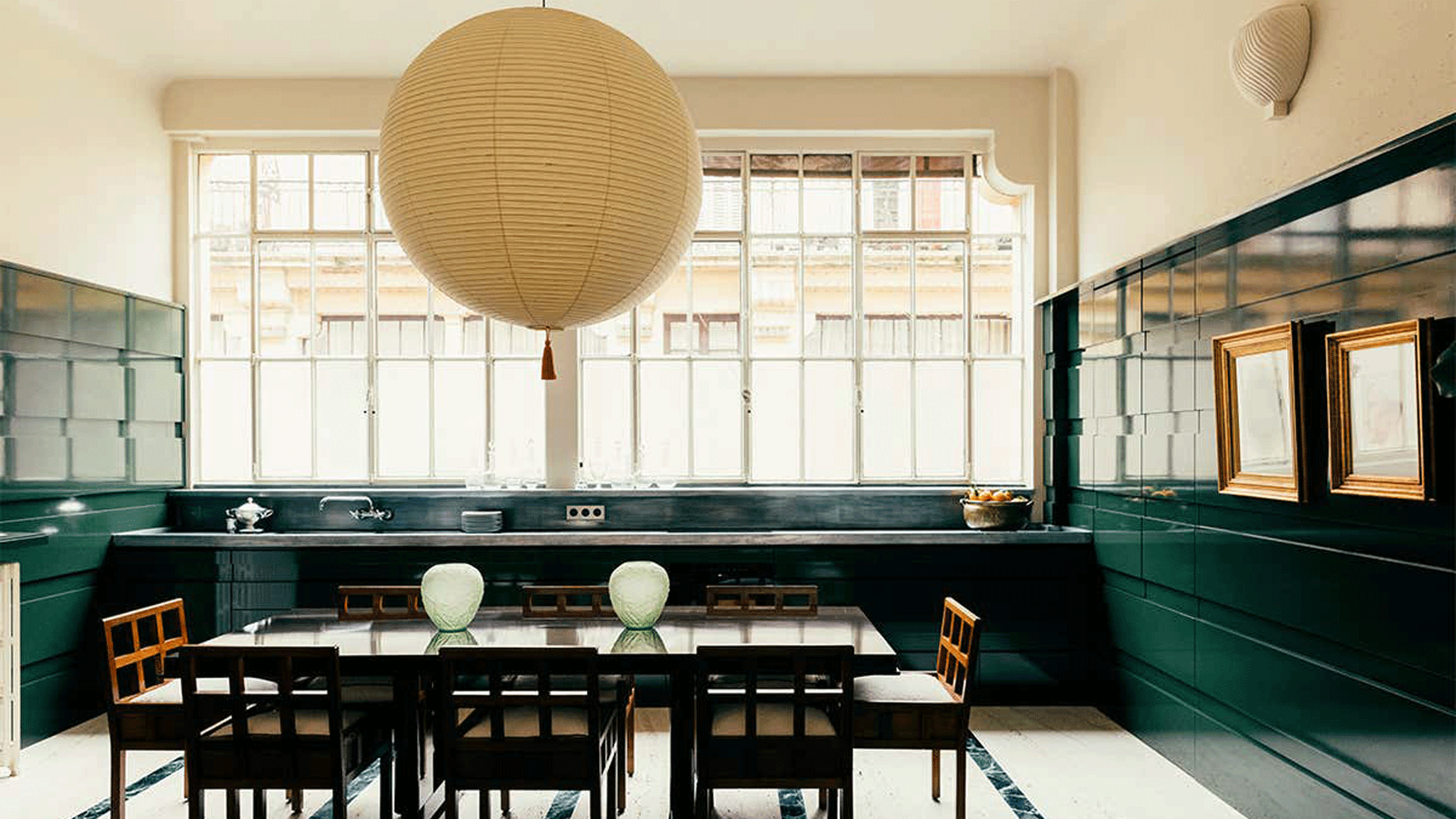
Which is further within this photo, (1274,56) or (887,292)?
(887,292)

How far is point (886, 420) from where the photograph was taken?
6.14m

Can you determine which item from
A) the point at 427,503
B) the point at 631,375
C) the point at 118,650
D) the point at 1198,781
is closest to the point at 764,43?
the point at 631,375

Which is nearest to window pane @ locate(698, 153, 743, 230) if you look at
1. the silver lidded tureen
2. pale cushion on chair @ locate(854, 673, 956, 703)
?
the silver lidded tureen

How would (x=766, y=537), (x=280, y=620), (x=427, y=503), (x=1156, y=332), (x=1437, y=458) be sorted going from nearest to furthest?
1. (x=1437, y=458)
2. (x=280, y=620)
3. (x=1156, y=332)
4. (x=766, y=537)
5. (x=427, y=503)

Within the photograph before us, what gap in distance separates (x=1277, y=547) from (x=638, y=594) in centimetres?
220

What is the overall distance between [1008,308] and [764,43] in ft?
6.90

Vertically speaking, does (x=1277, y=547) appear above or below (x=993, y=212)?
below

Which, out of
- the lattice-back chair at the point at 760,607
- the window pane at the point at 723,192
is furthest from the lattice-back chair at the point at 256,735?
the window pane at the point at 723,192

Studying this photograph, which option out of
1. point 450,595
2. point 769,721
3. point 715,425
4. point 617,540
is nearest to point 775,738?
point 769,721

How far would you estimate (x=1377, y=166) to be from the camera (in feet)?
9.76

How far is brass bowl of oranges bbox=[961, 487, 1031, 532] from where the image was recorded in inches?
217

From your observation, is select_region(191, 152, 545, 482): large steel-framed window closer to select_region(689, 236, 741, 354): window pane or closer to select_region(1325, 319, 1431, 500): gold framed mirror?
select_region(689, 236, 741, 354): window pane

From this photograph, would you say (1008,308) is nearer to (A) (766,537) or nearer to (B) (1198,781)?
(A) (766,537)

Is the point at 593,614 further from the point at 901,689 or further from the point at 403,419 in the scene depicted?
the point at 403,419
